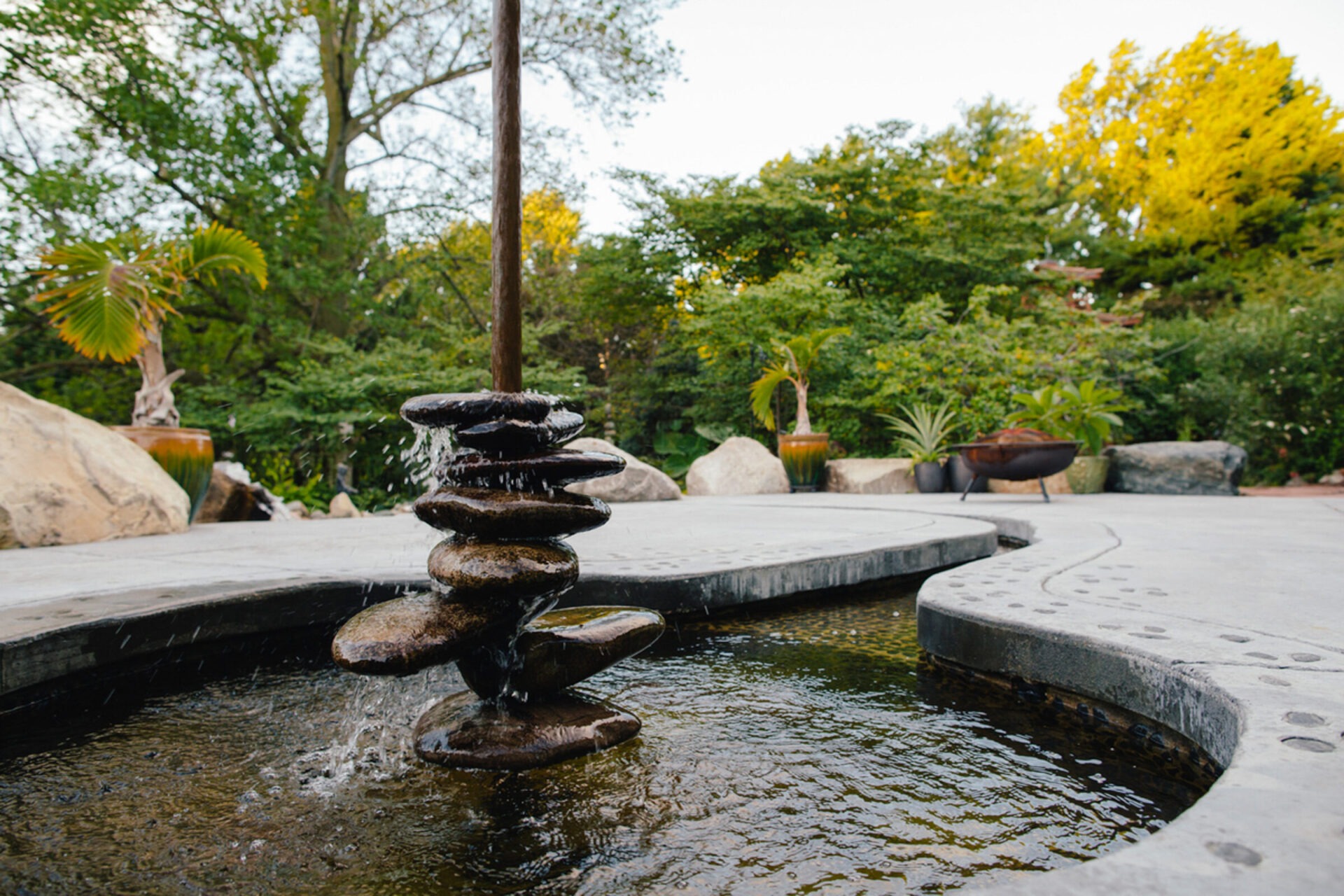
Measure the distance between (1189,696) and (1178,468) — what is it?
28.2 feet

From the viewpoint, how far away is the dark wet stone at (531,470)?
66.2 inches

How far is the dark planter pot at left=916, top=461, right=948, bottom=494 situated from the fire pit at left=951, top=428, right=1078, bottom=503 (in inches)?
105

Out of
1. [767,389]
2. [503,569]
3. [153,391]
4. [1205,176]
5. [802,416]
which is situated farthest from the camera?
[1205,176]

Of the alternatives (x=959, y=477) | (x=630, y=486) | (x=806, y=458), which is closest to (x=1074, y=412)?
(x=959, y=477)

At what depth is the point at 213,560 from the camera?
3.25 metres

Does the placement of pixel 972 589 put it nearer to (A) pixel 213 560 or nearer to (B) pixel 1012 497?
(A) pixel 213 560

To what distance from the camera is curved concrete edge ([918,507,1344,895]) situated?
2.04ft

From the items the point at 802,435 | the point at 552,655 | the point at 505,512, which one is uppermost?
the point at 802,435

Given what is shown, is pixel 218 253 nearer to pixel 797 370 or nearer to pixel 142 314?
pixel 142 314

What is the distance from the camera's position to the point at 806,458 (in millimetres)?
9250

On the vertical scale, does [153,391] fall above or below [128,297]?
below

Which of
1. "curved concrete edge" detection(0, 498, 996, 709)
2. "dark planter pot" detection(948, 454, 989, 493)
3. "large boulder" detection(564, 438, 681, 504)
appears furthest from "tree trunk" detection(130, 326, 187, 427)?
"dark planter pot" detection(948, 454, 989, 493)

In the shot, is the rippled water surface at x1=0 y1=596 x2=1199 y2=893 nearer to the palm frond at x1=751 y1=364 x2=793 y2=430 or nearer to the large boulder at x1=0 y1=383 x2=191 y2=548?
the large boulder at x1=0 y1=383 x2=191 y2=548

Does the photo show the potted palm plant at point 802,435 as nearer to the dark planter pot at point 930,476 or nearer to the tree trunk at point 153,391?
the dark planter pot at point 930,476
